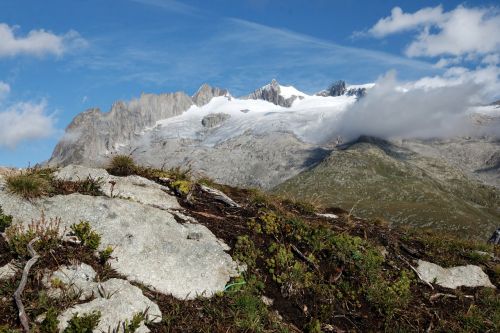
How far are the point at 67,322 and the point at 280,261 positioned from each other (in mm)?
5868

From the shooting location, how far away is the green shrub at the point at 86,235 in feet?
37.6

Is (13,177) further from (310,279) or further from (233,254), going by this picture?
(310,279)

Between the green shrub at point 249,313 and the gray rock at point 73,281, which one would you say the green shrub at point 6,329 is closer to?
the gray rock at point 73,281

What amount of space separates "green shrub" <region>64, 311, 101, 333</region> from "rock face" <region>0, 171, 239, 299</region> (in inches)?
81.6

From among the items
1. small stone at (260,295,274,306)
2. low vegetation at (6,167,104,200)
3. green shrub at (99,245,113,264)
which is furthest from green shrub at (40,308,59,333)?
small stone at (260,295,274,306)

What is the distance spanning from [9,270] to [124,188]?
5087 mm

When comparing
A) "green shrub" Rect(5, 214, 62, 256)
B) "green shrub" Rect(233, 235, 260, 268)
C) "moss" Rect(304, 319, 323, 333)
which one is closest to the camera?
"green shrub" Rect(5, 214, 62, 256)

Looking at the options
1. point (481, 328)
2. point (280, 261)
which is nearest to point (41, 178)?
point (280, 261)

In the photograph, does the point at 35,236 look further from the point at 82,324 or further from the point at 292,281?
the point at 292,281

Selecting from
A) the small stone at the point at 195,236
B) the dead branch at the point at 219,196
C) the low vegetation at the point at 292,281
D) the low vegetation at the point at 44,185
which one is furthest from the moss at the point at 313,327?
the low vegetation at the point at 44,185

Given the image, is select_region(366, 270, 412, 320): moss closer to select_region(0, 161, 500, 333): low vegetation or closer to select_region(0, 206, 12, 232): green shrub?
select_region(0, 161, 500, 333): low vegetation

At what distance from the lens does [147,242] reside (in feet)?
40.5

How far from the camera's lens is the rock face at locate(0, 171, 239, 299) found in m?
11.6

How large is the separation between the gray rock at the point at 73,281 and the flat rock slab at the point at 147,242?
0.78 meters
